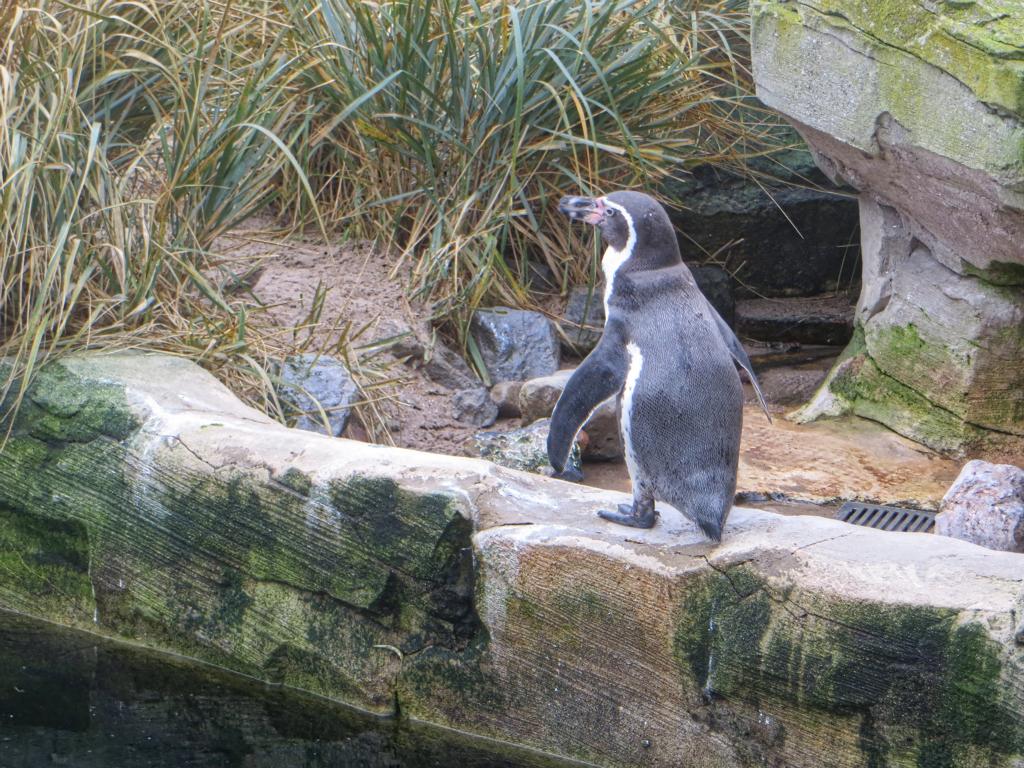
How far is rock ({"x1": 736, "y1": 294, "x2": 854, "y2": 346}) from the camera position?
616cm

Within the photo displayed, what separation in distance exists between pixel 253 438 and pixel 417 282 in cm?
178

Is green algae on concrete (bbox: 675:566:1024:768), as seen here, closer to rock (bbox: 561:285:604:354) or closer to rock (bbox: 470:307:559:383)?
rock (bbox: 470:307:559:383)

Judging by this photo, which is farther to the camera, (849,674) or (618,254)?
(618,254)

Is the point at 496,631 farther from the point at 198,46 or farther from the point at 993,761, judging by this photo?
the point at 198,46

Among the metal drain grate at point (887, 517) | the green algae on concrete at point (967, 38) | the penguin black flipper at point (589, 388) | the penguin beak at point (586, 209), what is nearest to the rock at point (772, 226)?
the green algae on concrete at point (967, 38)

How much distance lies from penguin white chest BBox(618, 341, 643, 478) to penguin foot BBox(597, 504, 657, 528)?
0.30ft

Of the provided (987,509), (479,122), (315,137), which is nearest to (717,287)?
(479,122)

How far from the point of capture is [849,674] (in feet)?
8.33

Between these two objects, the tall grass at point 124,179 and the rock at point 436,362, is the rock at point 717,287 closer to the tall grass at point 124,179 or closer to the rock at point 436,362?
the rock at point 436,362

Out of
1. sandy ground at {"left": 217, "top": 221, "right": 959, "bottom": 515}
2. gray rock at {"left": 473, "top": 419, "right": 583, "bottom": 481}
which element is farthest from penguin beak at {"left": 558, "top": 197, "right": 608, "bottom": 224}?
sandy ground at {"left": 217, "top": 221, "right": 959, "bottom": 515}

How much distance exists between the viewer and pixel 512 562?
293 centimetres

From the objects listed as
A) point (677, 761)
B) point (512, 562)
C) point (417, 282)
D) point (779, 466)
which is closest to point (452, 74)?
point (417, 282)

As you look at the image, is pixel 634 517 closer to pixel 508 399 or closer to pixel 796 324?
pixel 508 399

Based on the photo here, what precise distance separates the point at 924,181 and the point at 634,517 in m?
2.03
